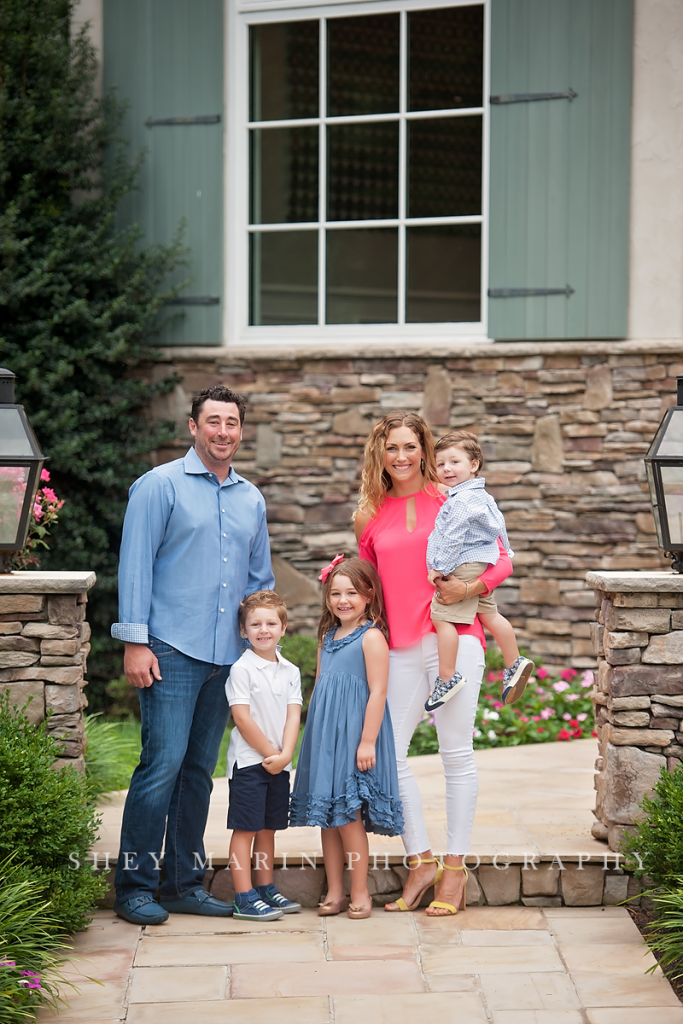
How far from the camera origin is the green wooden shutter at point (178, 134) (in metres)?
6.08

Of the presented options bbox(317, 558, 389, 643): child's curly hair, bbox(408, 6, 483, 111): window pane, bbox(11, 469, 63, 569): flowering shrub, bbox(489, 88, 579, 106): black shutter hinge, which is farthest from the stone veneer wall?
bbox(317, 558, 389, 643): child's curly hair

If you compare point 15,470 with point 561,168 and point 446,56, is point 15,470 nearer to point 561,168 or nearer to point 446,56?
point 561,168

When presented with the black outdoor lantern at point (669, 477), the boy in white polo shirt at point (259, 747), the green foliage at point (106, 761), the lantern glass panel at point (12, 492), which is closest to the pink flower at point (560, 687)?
the green foliage at point (106, 761)

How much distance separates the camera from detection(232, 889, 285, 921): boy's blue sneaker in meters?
3.26

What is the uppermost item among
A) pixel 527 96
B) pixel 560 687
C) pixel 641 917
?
pixel 527 96

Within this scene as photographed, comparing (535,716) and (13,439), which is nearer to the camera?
(13,439)

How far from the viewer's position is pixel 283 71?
6180 millimetres

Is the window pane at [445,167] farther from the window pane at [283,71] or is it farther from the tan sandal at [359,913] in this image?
the tan sandal at [359,913]

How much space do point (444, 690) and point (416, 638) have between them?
196 millimetres

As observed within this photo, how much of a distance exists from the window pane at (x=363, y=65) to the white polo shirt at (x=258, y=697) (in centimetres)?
408

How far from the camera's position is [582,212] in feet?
18.5

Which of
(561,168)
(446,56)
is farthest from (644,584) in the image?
(446,56)

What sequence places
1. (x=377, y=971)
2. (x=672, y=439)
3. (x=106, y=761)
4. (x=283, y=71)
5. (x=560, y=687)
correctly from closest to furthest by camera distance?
1. (x=377, y=971)
2. (x=672, y=439)
3. (x=106, y=761)
4. (x=560, y=687)
5. (x=283, y=71)

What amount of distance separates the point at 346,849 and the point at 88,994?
888 mm
